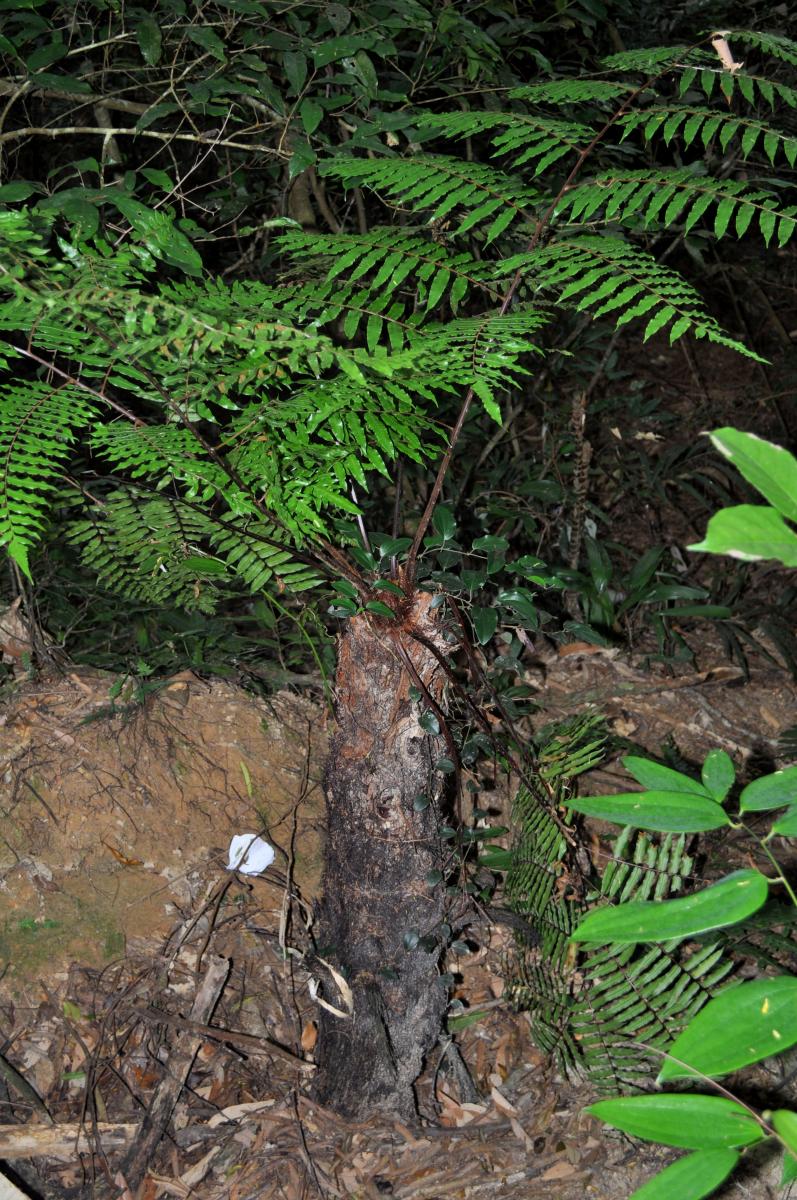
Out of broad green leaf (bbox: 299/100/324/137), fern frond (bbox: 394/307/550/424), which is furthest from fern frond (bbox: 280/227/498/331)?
broad green leaf (bbox: 299/100/324/137)

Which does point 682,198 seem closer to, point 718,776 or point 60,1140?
point 718,776

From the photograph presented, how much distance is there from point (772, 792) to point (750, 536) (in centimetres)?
28

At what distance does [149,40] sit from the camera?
2.34 metres

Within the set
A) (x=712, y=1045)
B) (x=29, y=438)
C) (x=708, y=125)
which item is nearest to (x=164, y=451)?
(x=29, y=438)

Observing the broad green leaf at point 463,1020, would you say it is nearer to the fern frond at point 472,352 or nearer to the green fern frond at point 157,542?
the green fern frond at point 157,542

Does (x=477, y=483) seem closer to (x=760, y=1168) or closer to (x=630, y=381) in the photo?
(x=630, y=381)

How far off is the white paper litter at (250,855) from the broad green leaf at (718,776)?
1.87 metres

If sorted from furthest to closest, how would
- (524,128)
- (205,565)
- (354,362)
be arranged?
(205,565), (524,128), (354,362)

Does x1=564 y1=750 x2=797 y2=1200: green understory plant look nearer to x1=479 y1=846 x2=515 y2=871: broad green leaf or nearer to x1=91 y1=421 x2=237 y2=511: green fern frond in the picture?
x1=91 y1=421 x2=237 y2=511: green fern frond

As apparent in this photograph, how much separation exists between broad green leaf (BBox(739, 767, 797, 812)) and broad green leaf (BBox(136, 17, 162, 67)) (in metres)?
2.27

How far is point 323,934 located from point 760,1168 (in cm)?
105

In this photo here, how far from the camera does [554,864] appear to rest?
207 cm

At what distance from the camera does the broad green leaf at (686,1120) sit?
66 cm

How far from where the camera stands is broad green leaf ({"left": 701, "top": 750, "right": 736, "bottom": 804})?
92cm
